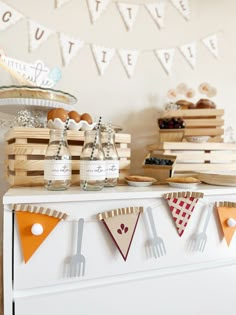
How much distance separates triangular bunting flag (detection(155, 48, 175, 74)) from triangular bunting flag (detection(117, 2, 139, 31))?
193 mm

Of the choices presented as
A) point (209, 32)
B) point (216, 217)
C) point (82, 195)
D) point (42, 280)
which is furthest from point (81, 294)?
point (209, 32)

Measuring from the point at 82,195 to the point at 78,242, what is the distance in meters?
0.13

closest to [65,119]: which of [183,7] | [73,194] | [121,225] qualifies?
[73,194]

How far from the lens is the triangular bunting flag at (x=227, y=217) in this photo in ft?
2.95

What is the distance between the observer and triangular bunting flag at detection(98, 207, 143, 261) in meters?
0.75

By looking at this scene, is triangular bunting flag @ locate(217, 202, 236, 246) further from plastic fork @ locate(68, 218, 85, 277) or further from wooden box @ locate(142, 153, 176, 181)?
plastic fork @ locate(68, 218, 85, 277)

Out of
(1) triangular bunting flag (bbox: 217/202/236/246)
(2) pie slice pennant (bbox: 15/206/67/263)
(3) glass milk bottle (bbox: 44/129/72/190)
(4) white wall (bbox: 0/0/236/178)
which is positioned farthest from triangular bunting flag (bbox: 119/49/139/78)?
(2) pie slice pennant (bbox: 15/206/67/263)

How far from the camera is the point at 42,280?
2.33 feet

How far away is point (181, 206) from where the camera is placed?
0.84m

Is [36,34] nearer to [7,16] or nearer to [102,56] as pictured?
[7,16]

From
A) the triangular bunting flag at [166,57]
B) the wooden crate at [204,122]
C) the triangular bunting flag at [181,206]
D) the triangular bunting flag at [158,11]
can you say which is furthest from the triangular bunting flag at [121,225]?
the triangular bunting flag at [158,11]

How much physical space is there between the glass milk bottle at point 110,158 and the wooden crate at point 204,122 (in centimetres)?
41

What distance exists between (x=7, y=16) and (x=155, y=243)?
3.65 feet

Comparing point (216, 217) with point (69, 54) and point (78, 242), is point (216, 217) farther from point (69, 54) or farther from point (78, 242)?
point (69, 54)
